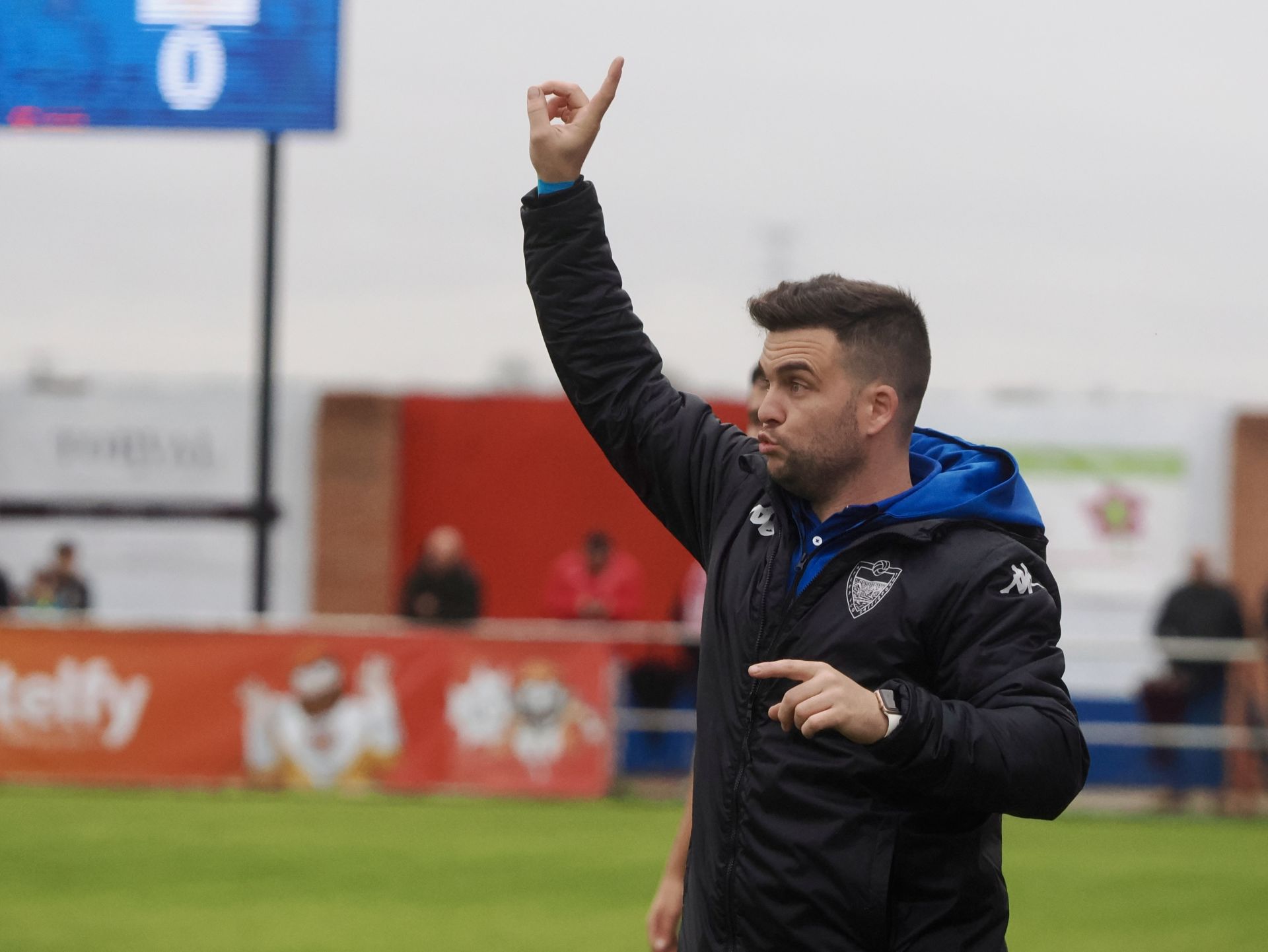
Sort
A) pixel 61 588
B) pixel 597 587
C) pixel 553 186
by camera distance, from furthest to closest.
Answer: pixel 61 588 → pixel 597 587 → pixel 553 186

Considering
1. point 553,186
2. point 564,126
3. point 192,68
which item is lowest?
point 553,186

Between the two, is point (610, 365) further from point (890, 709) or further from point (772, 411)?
point (890, 709)

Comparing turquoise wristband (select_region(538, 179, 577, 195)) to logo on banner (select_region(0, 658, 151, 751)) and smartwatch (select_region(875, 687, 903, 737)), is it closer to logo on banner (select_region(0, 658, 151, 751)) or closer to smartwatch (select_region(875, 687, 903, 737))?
smartwatch (select_region(875, 687, 903, 737))

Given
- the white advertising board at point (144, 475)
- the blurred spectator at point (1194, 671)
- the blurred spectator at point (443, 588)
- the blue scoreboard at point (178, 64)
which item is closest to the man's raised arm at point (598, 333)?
the blue scoreboard at point (178, 64)

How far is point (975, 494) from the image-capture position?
10.0 feet

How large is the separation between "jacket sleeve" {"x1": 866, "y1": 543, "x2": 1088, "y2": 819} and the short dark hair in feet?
1.17

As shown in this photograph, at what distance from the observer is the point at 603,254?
338 centimetres

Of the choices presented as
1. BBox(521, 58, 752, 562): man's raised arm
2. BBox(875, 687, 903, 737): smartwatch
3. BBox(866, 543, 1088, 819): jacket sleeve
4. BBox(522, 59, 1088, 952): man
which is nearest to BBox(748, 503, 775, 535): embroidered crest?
BBox(522, 59, 1088, 952): man

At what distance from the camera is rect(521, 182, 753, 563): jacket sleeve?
11.0 ft

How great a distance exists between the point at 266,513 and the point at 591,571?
275 cm

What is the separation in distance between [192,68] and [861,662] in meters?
9.39

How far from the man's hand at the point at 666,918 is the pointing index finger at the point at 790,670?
128 cm

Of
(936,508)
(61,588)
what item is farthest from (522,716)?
(936,508)

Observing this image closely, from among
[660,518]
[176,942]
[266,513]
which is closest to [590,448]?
[266,513]
